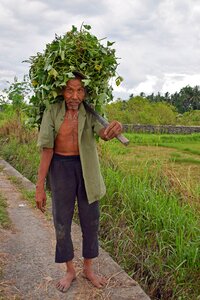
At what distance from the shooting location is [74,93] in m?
2.27

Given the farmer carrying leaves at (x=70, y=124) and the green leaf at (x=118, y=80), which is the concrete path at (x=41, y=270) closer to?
the farmer carrying leaves at (x=70, y=124)

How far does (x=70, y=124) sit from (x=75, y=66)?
35cm

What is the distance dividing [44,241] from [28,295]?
34.9 inches

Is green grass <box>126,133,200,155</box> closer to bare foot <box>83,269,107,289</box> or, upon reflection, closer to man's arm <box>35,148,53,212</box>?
bare foot <box>83,269,107,289</box>

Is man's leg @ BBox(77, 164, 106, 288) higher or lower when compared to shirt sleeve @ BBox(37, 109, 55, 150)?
lower

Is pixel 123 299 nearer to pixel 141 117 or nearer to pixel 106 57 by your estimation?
pixel 106 57

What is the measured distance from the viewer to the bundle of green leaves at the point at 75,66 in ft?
7.34

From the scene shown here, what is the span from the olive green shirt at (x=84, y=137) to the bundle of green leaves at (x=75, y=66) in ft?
0.24

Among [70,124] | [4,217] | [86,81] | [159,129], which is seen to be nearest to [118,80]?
[86,81]

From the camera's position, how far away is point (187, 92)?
177 feet

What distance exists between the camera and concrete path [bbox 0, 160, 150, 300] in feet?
8.18


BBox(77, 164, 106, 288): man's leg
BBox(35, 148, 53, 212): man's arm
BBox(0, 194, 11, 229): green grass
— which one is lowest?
BBox(0, 194, 11, 229): green grass

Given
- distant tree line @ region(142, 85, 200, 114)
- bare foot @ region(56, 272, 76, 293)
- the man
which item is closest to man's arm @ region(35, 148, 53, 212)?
the man

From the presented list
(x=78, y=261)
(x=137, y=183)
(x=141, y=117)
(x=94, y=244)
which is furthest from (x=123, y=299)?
(x=141, y=117)
